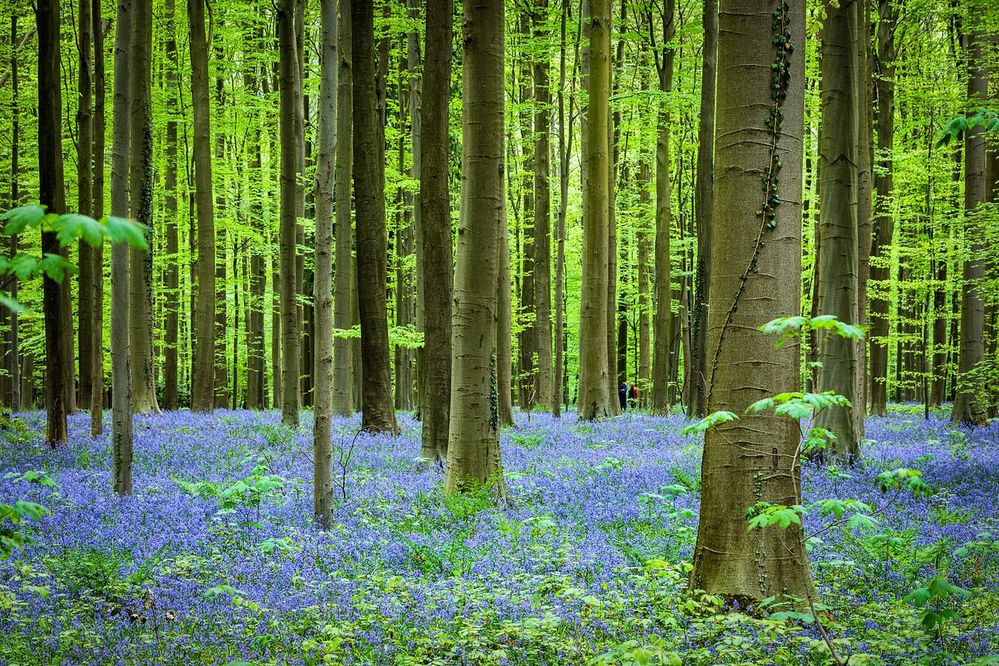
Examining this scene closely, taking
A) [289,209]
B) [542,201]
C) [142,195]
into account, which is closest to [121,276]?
[142,195]

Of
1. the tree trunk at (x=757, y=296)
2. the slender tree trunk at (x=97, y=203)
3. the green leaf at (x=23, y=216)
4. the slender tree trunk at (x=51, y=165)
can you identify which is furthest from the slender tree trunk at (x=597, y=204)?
the green leaf at (x=23, y=216)

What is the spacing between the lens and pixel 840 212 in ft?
34.9

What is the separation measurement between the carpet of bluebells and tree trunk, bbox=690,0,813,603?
1.26ft

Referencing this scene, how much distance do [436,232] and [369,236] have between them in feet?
10.3

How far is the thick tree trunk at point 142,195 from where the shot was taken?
1205 cm

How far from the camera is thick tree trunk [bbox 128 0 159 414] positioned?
12055 mm

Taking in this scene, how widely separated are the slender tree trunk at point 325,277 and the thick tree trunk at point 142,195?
4250mm

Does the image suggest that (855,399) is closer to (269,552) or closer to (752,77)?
(752,77)

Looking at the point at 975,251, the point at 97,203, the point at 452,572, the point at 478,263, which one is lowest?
the point at 452,572

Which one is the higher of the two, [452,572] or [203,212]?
[203,212]

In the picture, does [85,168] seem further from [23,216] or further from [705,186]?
→ [23,216]

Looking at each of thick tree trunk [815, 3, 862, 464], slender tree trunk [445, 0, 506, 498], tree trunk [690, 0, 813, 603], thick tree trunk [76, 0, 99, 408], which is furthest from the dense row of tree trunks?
tree trunk [690, 0, 813, 603]

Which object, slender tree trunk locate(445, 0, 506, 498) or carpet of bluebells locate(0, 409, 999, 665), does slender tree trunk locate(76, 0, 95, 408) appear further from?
slender tree trunk locate(445, 0, 506, 498)

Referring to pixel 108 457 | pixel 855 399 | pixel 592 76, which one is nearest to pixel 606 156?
pixel 592 76
